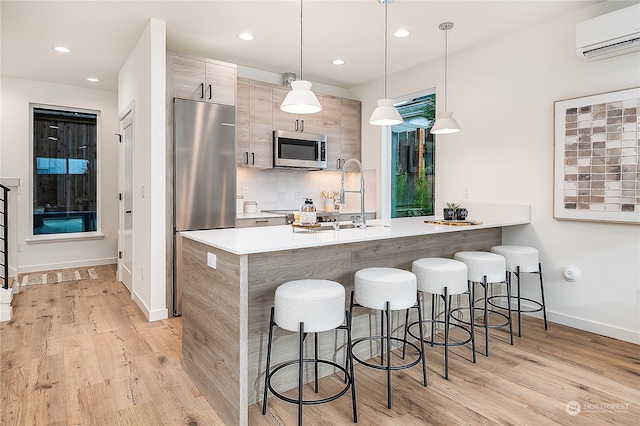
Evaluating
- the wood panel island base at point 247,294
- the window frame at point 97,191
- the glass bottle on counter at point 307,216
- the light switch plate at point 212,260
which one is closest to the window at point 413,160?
the wood panel island base at point 247,294

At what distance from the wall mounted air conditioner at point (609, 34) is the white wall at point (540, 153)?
0.12 m

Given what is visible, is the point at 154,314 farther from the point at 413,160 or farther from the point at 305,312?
the point at 413,160

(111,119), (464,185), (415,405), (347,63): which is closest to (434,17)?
(347,63)

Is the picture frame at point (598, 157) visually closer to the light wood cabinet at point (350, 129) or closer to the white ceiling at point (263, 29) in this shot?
the white ceiling at point (263, 29)

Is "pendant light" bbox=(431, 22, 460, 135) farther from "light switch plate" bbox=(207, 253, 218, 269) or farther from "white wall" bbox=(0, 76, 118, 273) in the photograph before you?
"white wall" bbox=(0, 76, 118, 273)

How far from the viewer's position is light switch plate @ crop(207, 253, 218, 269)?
2.07 meters

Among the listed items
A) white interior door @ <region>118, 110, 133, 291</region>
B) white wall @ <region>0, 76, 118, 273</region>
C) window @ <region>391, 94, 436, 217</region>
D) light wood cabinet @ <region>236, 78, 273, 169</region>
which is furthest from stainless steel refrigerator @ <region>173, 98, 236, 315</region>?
white wall @ <region>0, 76, 118, 273</region>

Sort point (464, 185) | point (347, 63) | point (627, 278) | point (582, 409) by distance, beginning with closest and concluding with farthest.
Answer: point (582, 409)
point (627, 278)
point (464, 185)
point (347, 63)

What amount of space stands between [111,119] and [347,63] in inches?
145

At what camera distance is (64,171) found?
5.67m

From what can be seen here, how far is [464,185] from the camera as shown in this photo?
4.10 metres

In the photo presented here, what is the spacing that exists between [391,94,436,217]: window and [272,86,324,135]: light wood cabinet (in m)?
1.04

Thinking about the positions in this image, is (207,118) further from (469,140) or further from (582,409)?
(582,409)

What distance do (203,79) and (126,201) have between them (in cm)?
175
